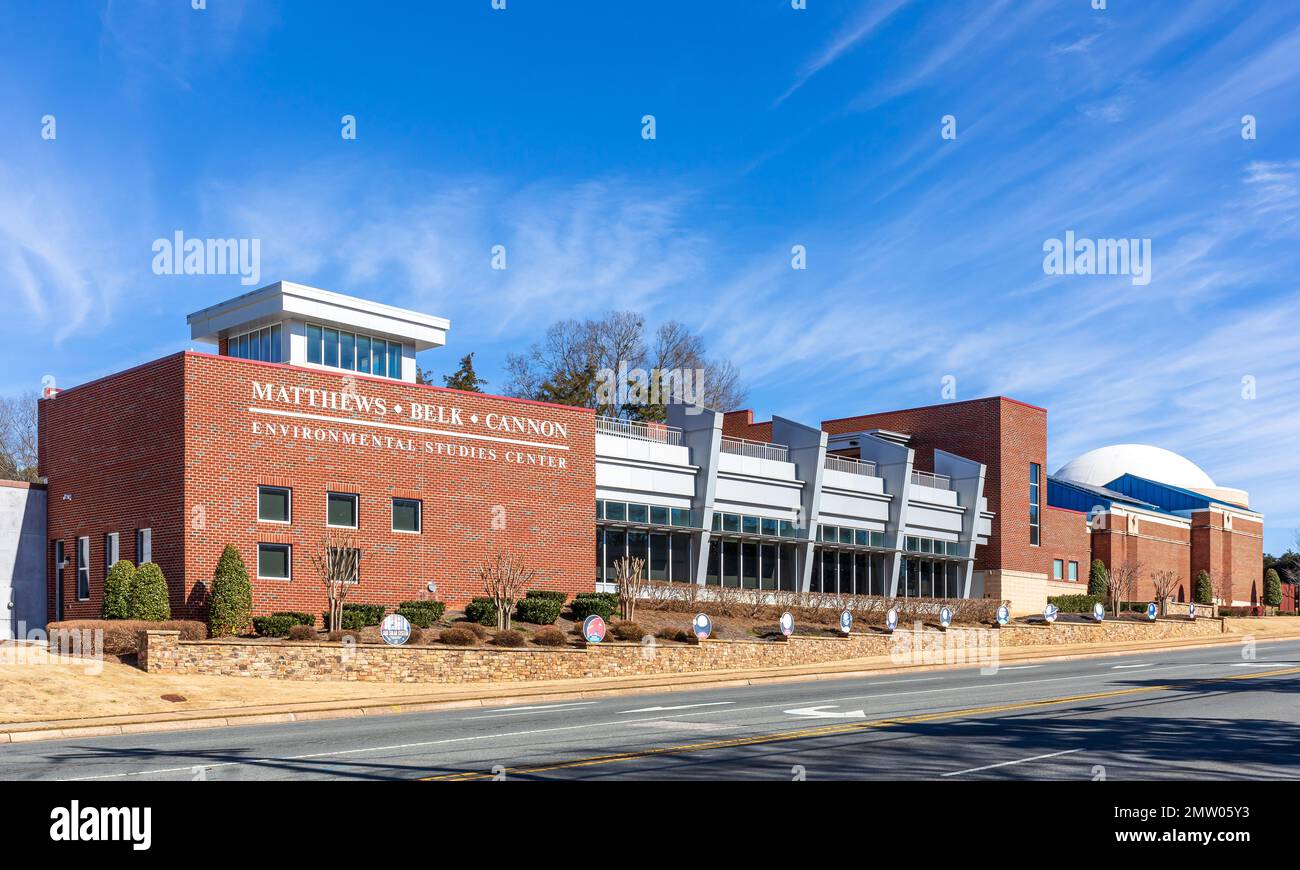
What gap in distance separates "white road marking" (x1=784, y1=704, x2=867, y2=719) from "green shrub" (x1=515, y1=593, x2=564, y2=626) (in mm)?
14857

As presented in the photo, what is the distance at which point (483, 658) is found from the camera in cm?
2886

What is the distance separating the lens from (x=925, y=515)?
2244 inches

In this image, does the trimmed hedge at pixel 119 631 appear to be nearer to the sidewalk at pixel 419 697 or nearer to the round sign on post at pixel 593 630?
the sidewalk at pixel 419 697

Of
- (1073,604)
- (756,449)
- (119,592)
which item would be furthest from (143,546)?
(1073,604)

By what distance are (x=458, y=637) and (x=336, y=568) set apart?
12.9 ft

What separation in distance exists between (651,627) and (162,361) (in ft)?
51.1

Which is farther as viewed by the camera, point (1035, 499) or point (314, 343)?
point (1035, 499)

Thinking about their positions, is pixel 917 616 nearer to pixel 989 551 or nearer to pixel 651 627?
pixel 989 551

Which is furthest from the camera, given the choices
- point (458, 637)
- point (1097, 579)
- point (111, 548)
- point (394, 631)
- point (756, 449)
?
point (1097, 579)

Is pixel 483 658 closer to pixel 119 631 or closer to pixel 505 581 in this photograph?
pixel 505 581

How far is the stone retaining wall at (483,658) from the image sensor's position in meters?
25.8

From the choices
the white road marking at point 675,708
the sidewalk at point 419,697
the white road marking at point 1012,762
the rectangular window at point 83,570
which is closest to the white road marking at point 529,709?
the sidewalk at point 419,697

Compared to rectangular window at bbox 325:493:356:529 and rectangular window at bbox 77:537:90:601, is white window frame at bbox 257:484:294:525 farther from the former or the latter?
rectangular window at bbox 77:537:90:601

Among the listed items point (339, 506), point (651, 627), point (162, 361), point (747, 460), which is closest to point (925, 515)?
point (747, 460)
